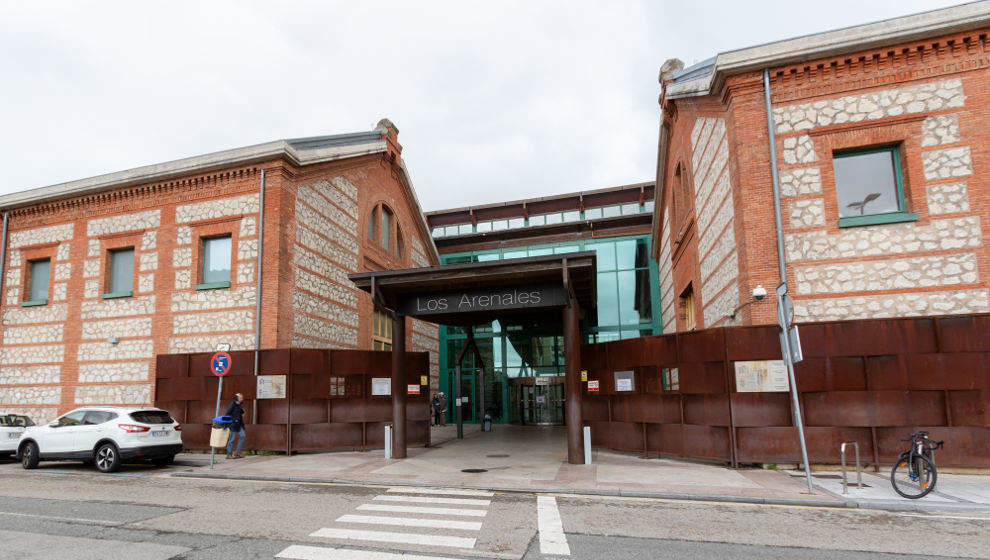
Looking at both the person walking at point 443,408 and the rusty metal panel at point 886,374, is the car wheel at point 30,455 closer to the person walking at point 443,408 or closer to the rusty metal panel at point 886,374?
the person walking at point 443,408

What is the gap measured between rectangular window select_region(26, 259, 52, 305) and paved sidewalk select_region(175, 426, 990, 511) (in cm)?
1174

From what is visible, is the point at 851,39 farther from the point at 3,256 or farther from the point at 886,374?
the point at 3,256

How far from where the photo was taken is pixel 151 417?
1375 cm

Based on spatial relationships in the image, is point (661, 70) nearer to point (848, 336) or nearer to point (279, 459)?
point (848, 336)

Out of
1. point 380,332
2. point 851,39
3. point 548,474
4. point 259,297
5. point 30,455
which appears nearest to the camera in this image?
point 548,474

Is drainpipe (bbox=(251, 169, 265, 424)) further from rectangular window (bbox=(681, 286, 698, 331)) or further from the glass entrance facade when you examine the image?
rectangular window (bbox=(681, 286, 698, 331))

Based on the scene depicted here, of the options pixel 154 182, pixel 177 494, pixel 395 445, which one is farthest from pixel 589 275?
pixel 154 182

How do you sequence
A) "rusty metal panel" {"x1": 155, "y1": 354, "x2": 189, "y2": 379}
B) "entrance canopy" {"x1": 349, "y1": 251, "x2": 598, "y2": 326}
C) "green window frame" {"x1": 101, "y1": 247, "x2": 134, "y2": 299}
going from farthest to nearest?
1. "green window frame" {"x1": 101, "y1": 247, "x2": 134, "y2": 299}
2. "rusty metal panel" {"x1": 155, "y1": 354, "x2": 189, "y2": 379}
3. "entrance canopy" {"x1": 349, "y1": 251, "x2": 598, "y2": 326}

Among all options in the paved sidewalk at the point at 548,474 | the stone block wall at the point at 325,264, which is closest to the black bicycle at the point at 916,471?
the paved sidewalk at the point at 548,474

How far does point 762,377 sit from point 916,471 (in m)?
3.16

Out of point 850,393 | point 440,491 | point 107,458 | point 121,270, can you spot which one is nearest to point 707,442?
point 850,393

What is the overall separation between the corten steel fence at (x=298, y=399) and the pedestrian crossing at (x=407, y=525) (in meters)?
6.47

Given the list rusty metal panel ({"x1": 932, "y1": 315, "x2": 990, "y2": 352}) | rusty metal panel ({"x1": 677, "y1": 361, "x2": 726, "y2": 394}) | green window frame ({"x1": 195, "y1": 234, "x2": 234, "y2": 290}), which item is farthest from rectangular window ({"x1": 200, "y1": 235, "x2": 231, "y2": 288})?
rusty metal panel ({"x1": 932, "y1": 315, "x2": 990, "y2": 352})

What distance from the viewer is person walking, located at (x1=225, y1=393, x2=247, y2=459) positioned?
14.9 meters
